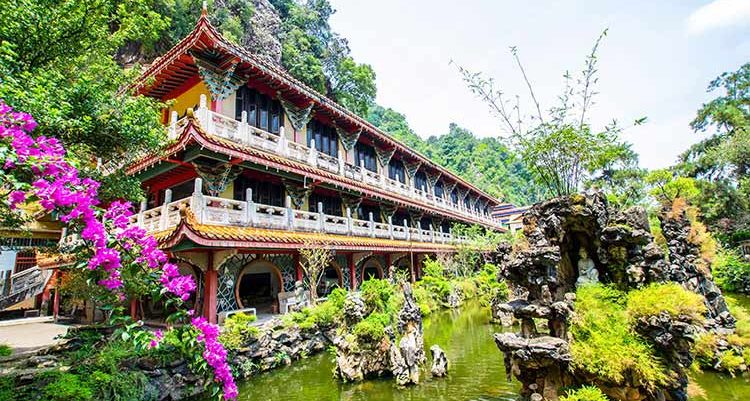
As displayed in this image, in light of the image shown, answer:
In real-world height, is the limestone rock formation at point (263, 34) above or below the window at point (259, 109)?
above

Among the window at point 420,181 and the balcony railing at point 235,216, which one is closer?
the balcony railing at point 235,216

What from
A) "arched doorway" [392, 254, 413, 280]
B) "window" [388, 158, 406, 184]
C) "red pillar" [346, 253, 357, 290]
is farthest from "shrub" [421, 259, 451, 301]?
"window" [388, 158, 406, 184]

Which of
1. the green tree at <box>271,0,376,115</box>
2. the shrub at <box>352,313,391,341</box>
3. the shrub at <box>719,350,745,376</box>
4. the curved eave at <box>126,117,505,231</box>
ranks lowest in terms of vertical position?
the shrub at <box>719,350,745,376</box>

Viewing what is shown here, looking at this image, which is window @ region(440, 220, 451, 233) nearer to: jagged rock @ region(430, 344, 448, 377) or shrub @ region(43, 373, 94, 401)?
jagged rock @ region(430, 344, 448, 377)

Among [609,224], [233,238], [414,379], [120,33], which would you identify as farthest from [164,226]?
[609,224]

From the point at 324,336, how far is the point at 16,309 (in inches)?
701

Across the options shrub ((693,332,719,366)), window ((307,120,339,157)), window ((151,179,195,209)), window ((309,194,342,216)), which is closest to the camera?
shrub ((693,332,719,366))

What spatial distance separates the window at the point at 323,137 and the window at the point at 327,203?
205cm

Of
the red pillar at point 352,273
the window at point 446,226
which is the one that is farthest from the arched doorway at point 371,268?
the window at point 446,226

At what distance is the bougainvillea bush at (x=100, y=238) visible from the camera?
2637 millimetres

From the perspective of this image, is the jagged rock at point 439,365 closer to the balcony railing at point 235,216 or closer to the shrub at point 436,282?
the balcony railing at point 235,216

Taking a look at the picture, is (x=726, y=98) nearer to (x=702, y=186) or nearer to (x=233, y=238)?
(x=702, y=186)

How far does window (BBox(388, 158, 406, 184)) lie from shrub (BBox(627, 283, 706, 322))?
55.3 ft

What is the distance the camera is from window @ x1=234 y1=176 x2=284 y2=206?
12.5 metres
